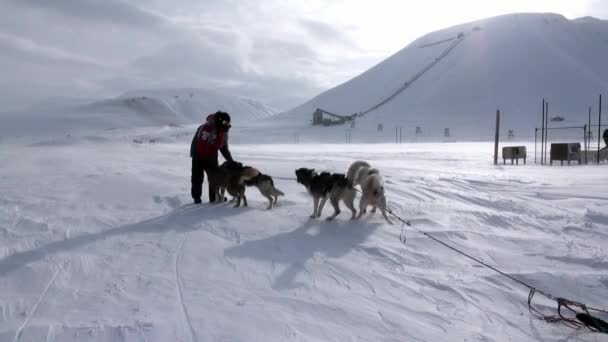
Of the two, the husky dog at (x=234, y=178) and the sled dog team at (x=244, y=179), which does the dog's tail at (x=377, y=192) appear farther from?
the husky dog at (x=234, y=178)

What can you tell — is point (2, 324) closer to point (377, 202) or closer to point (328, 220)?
point (328, 220)

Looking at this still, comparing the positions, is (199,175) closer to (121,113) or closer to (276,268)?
(276,268)

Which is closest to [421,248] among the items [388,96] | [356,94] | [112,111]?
[388,96]

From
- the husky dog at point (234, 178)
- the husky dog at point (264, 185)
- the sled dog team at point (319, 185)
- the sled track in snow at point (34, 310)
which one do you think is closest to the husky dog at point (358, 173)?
the sled dog team at point (319, 185)

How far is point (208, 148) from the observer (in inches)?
303

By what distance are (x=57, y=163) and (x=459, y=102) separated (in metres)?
69.2

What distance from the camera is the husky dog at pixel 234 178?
24.3ft

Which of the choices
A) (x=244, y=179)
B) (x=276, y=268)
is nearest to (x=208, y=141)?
(x=244, y=179)

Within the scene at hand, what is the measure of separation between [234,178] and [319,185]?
61.2 inches

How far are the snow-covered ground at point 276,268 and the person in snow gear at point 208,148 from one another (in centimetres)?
44

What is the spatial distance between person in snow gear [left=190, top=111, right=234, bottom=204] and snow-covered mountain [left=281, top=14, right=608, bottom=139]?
50.1 metres

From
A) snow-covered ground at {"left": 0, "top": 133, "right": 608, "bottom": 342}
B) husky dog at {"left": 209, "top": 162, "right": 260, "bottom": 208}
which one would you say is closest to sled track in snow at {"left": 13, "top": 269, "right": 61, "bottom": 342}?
snow-covered ground at {"left": 0, "top": 133, "right": 608, "bottom": 342}

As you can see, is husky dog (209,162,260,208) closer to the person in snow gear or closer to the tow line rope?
the person in snow gear

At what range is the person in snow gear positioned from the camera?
7566 millimetres
